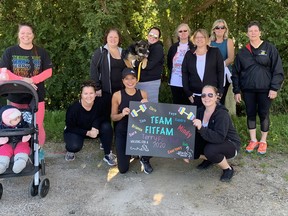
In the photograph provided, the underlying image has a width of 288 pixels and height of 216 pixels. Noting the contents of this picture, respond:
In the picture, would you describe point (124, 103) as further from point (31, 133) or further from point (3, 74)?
point (3, 74)

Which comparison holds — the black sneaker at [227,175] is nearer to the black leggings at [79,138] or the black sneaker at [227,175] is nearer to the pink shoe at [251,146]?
the pink shoe at [251,146]

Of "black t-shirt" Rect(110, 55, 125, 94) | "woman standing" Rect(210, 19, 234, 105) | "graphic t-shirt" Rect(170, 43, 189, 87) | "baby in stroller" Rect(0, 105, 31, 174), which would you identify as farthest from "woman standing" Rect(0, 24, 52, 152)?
"woman standing" Rect(210, 19, 234, 105)

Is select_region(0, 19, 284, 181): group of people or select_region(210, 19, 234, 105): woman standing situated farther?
select_region(210, 19, 234, 105): woman standing

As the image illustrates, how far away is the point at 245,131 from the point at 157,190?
8.51 feet

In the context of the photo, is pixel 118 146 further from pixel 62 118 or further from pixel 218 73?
pixel 62 118

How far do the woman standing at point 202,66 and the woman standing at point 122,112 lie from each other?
0.75 meters

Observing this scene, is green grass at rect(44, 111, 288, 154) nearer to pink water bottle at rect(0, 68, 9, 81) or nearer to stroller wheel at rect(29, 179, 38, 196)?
pink water bottle at rect(0, 68, 9, 81)

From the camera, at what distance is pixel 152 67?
17.5ft

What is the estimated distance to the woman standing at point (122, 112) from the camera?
4816 millimetres

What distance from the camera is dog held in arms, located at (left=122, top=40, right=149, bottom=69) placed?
522 centimetres

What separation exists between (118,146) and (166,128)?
738 mm

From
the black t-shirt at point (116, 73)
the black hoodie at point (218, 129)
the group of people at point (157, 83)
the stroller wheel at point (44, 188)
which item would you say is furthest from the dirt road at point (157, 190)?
the black t-shirt at point (116, 73)

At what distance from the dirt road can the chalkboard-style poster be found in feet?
1.27

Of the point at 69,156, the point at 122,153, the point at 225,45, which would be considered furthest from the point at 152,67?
the point at 69,156
